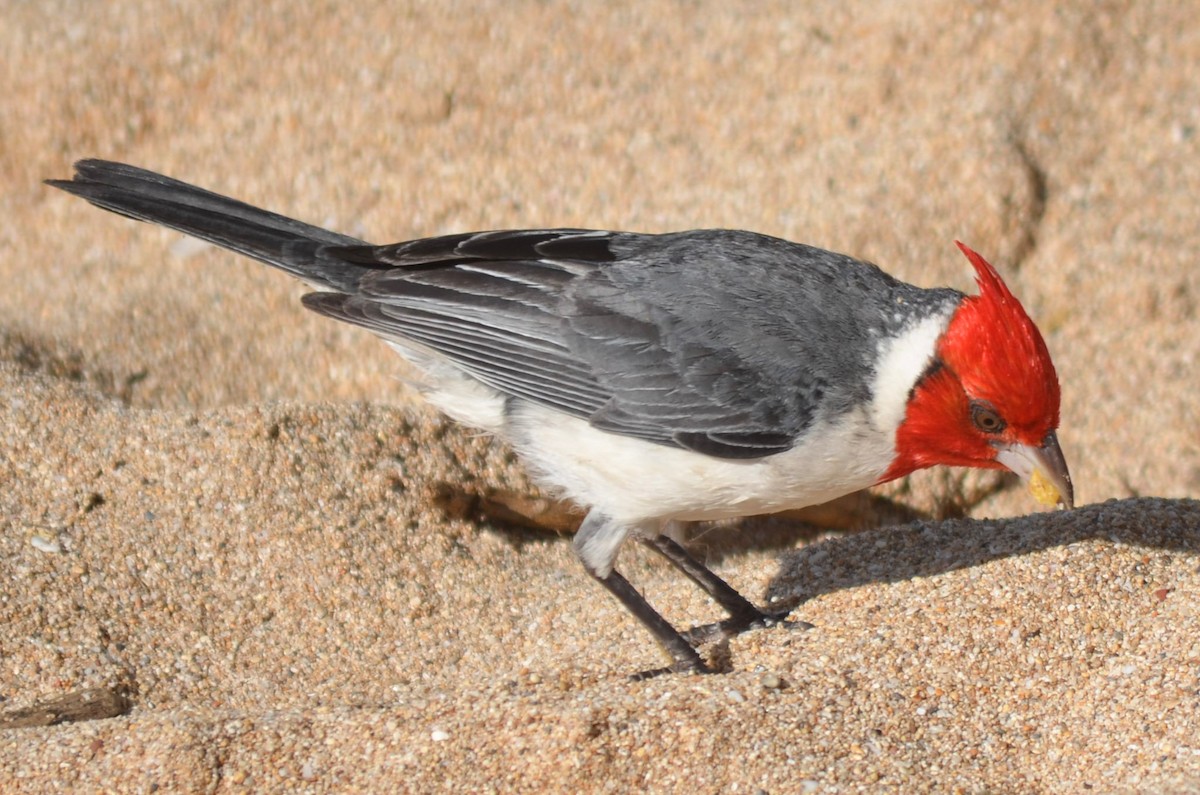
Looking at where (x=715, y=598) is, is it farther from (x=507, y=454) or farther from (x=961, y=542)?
(x=507, y=454)

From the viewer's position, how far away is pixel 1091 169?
6270mm

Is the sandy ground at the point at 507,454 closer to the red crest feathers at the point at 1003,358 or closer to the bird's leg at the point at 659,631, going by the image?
the bird's leg at the point at 659,631

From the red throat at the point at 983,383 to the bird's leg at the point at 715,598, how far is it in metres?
0.80

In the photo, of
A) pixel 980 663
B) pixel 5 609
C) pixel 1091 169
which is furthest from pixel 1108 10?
pixel 5 609

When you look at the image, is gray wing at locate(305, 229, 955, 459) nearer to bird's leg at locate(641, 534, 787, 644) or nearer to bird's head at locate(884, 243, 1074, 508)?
bird's head at locate(884, 243, 1074, 508)

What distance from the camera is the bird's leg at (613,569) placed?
420 cm

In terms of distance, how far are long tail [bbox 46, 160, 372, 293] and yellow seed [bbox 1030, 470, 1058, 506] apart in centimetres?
237

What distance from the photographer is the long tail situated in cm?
459

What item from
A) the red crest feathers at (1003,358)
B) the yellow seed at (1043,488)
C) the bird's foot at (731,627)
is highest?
the red crest feathers at (1003,358)

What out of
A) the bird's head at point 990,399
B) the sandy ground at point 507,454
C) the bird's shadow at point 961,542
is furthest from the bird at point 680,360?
the sandy ground at point 507,454

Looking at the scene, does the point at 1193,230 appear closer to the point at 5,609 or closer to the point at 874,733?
the point at 874,733

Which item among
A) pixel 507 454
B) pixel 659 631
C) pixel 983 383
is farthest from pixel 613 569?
pixel 983 383

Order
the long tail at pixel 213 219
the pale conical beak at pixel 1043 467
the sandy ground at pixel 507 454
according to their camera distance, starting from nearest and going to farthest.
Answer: the sandy ground at pixel 507 454
the pale conical beak at pixel 1043 467
the long tail at pixel 213 219

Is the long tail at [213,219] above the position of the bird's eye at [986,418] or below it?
below
